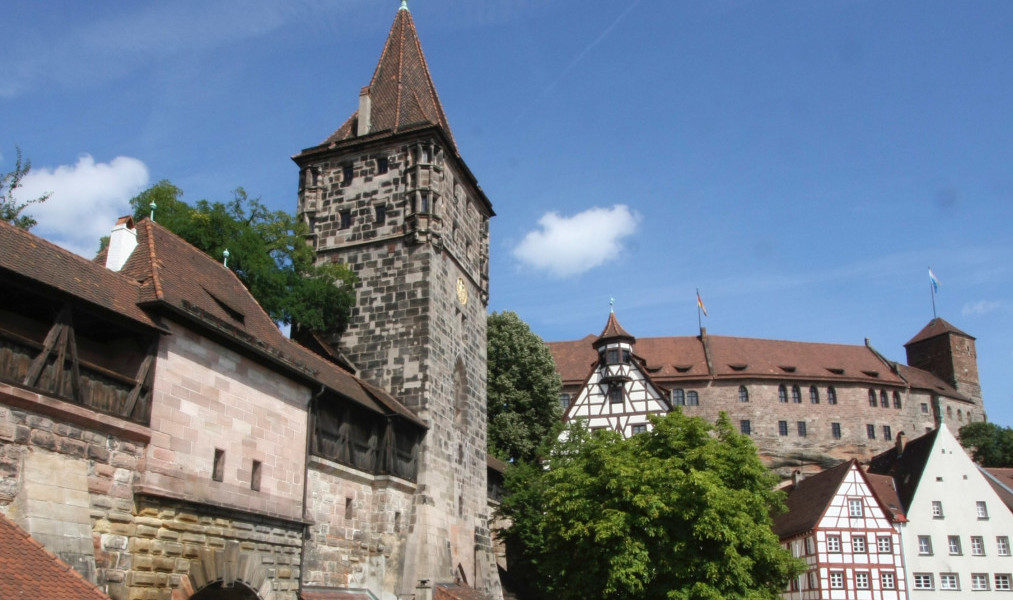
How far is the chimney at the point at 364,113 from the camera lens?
27703mm

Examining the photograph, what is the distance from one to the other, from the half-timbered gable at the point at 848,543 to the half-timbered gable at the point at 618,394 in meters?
8.60

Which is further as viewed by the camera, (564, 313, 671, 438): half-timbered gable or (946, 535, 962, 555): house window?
(564, 313, 671, 438): half-timbered gable

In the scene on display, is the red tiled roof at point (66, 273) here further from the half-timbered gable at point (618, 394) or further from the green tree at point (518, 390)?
the half-timbered gable at point (618, 394)

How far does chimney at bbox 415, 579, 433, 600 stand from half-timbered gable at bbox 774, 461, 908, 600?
1937 cm

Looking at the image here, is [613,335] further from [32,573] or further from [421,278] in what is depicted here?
[32,573]

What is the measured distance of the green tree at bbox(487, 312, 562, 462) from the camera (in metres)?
37.9

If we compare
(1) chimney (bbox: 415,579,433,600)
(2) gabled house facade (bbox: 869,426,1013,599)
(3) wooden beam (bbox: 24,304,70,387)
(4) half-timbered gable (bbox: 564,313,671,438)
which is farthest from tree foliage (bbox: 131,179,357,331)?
(2) gabled house facade (bbox: 869,426,1013,599)

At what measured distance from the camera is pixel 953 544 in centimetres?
3750

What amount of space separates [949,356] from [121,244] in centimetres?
7358

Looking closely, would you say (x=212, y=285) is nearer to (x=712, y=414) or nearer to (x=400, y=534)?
(x=400, y=534)

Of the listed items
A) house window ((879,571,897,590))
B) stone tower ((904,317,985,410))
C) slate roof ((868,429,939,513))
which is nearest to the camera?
house window ((879,571,897,590))

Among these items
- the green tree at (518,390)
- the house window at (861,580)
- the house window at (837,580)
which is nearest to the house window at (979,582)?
the house window at (861,580)

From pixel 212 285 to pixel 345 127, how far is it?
40.3ft

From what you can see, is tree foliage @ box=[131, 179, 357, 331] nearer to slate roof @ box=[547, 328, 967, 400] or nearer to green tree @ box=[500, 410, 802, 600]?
green tree @ box=[500, 410, 802, 600]
